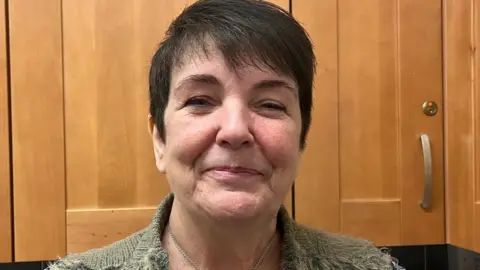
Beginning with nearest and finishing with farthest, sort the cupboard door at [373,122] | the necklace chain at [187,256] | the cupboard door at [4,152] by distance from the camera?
the necklace chain at [187,256] < the cupboard door at [4,152] < the cupboard door at [373,122]

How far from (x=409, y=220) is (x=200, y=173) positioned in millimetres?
672

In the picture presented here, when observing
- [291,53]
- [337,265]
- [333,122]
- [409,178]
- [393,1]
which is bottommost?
[337,265]

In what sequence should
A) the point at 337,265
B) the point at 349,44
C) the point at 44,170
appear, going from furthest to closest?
the point at 349,44, the point at 44,170, the point at 337,265

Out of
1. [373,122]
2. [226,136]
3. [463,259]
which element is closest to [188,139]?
[226,136]

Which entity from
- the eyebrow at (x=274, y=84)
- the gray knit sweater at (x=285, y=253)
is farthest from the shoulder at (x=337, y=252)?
the eyebrow at (x=274, y=84)

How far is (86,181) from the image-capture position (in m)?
1.08

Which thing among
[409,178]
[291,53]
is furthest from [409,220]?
[291,53]

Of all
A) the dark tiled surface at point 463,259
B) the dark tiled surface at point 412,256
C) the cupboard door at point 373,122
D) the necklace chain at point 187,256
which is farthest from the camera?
the dark tiled surface at point 412,256

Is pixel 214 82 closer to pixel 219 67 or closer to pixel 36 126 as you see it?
pixel 219 67

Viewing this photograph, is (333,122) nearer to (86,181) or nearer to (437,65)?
(437,65)

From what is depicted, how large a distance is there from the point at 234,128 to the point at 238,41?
13 centimetres

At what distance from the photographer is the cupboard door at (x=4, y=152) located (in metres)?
1.04

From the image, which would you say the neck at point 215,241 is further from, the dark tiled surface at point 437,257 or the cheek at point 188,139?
the dark tiled surface at point 437,257

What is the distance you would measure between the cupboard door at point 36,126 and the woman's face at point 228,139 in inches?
16.4
